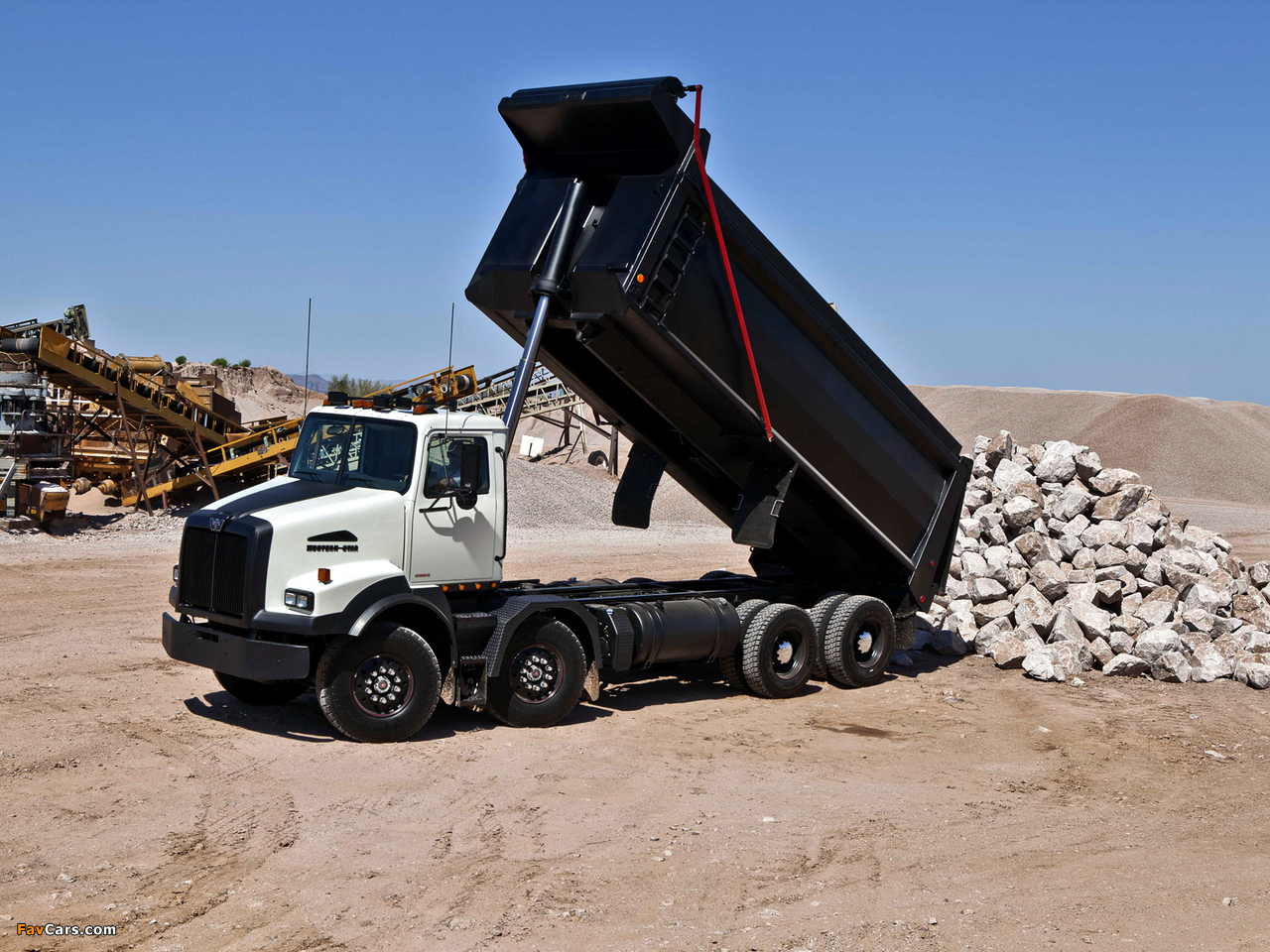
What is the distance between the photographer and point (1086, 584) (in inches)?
555

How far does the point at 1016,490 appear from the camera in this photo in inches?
619

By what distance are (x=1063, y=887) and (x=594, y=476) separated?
105 ft

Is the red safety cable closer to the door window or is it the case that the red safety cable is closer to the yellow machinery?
the door window

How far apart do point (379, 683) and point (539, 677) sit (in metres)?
1.44

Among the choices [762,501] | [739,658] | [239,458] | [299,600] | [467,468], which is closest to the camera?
[299,600]

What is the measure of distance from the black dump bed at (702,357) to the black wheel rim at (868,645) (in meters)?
0.44

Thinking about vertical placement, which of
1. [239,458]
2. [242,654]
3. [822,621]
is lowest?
[242,654]

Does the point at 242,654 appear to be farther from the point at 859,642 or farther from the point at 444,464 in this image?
the point at 859,642

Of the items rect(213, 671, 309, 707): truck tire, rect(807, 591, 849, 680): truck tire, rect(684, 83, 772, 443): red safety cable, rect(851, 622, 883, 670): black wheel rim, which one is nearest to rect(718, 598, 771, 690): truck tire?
rect(807, 591, 849, 680): truck tire

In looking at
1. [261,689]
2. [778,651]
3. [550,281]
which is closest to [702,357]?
[550,281]

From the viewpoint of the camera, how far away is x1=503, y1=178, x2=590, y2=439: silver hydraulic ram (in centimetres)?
928

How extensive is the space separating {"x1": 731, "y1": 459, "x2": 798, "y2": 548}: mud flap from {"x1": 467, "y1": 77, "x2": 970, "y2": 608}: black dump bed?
0.06 ft

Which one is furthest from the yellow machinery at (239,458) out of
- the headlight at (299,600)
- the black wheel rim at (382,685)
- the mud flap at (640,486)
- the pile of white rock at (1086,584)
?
the headlight at (299,600)

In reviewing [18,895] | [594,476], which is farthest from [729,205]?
[594,476]
